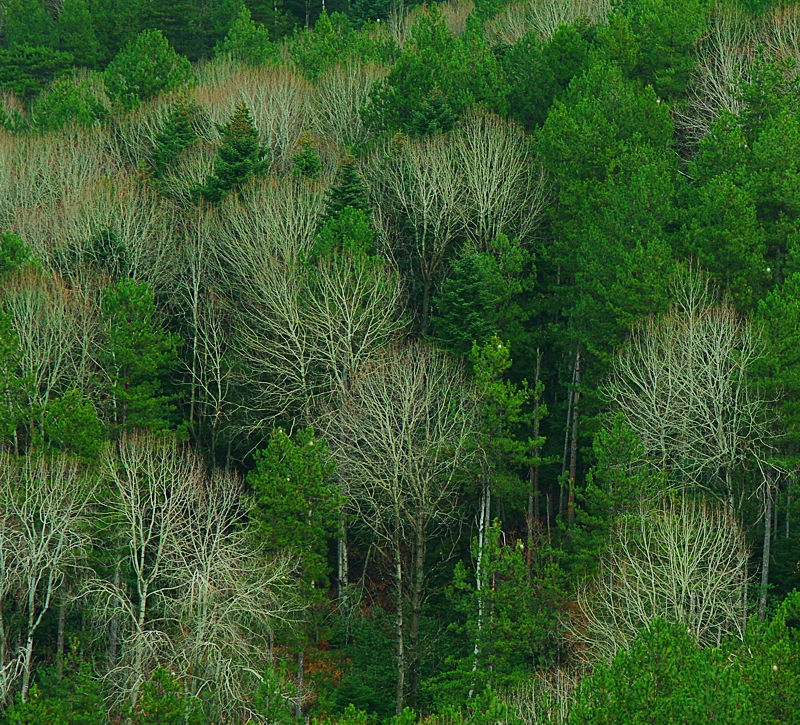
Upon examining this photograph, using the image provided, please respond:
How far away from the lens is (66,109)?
6412 cm

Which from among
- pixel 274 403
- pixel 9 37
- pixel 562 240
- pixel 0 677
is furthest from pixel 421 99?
pixel 9 37

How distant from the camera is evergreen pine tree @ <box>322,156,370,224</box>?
49281 millimetres

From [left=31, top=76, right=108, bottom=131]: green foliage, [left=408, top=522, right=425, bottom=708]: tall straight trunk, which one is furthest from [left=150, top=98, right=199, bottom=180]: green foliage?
[left=408, top=522, right=425, bottom=708]: tall straight trunk

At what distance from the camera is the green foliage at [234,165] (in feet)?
173

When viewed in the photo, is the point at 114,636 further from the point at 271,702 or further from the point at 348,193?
the point at 348,193

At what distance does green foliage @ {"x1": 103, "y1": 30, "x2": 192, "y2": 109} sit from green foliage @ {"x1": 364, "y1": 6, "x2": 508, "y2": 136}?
39.8 ft

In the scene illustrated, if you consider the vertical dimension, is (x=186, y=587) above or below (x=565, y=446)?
above

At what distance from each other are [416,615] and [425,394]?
22.5ft

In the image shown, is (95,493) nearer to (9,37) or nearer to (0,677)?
(0,677)

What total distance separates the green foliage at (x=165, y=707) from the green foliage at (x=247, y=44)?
40958 mm

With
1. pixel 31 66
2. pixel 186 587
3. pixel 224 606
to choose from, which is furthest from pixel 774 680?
pixel 31 66

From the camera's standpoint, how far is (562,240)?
4884 cm

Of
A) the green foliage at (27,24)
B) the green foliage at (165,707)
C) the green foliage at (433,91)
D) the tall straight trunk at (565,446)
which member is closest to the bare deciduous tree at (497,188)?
the green foliage at (433,91)

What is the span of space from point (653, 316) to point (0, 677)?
72.6 ft
